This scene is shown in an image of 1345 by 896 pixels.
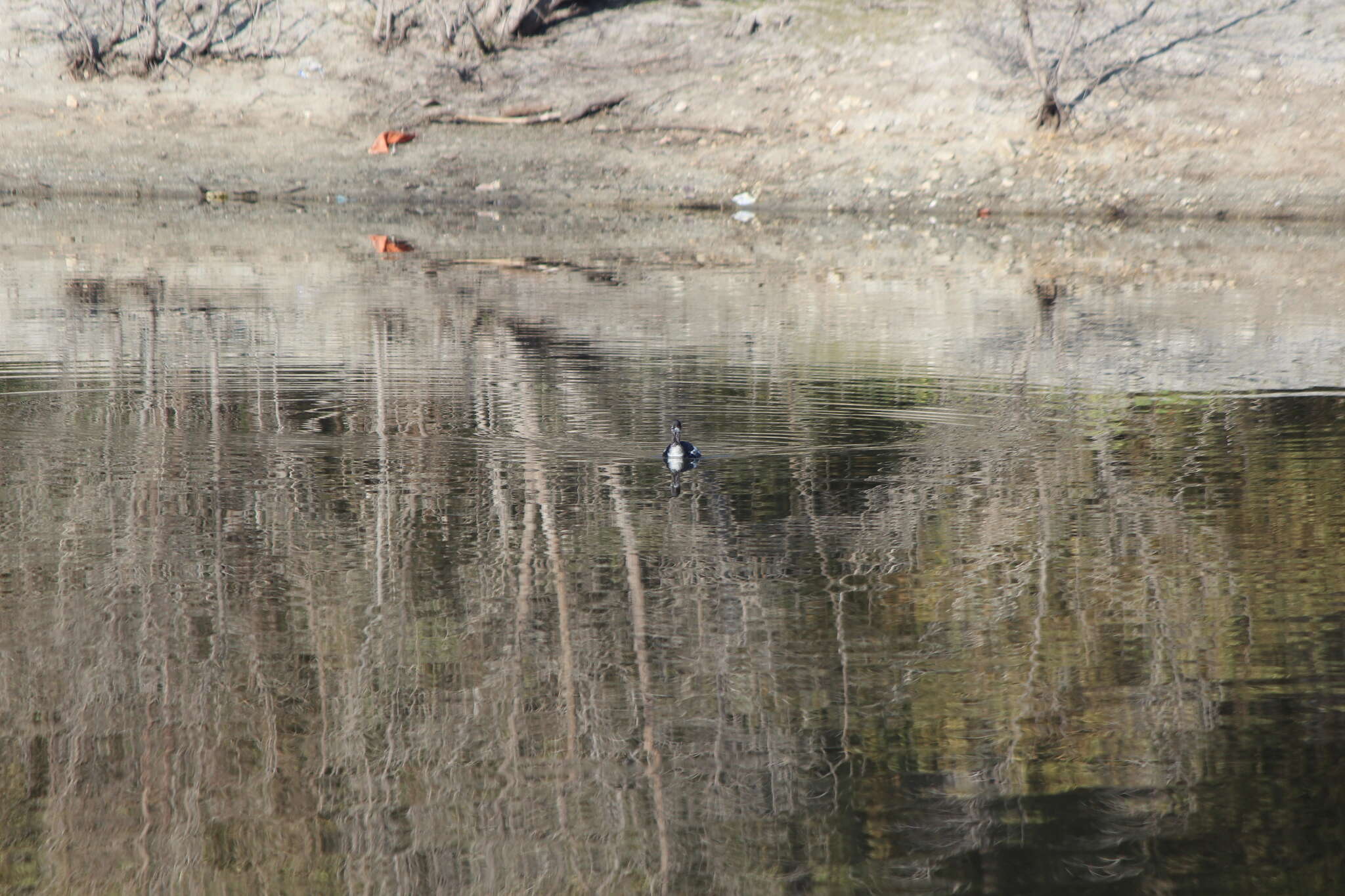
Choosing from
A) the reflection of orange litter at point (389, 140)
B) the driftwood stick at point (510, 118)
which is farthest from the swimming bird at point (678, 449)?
the driftwood stick at point (510, 118)

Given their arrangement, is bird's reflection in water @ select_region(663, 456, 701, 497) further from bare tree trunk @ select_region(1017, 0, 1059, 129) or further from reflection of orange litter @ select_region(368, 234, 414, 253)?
bare tree trunk @ select_region(1017, 0, 1059, 129)

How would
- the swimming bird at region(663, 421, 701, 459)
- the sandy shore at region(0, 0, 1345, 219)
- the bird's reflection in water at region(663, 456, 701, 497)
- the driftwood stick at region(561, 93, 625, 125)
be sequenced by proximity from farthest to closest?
the driftwood stick at region(561, 93, 625, 125) → the sandy shore at region(0, 0, 1345, 219) → the swimming bird at region(663, 421, 701, 459) → the bird's reflection in water at region(663, 456, 701, 497)

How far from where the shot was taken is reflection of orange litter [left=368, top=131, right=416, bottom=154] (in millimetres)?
27375

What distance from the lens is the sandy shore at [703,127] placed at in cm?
2661

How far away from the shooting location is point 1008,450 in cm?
858

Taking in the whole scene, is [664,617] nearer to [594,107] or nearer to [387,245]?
[387,245]

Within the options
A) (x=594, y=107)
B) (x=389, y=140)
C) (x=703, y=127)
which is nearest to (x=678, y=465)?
(x=389, y=140)

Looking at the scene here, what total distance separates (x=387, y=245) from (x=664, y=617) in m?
15.8

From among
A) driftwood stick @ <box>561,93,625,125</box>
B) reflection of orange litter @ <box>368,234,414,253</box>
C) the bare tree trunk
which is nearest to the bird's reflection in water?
reflection of orange litter @ <box>368,234,414,253</box>

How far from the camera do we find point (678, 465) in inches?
314

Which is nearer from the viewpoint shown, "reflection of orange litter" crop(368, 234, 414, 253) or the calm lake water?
the calm lake water

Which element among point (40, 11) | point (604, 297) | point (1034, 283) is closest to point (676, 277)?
point (604, 297)

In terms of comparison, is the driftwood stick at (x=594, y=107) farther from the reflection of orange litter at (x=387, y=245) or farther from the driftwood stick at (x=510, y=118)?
the reflection of orange litter at (x=387, y=245)

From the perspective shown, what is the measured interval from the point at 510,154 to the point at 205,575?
2214cm
